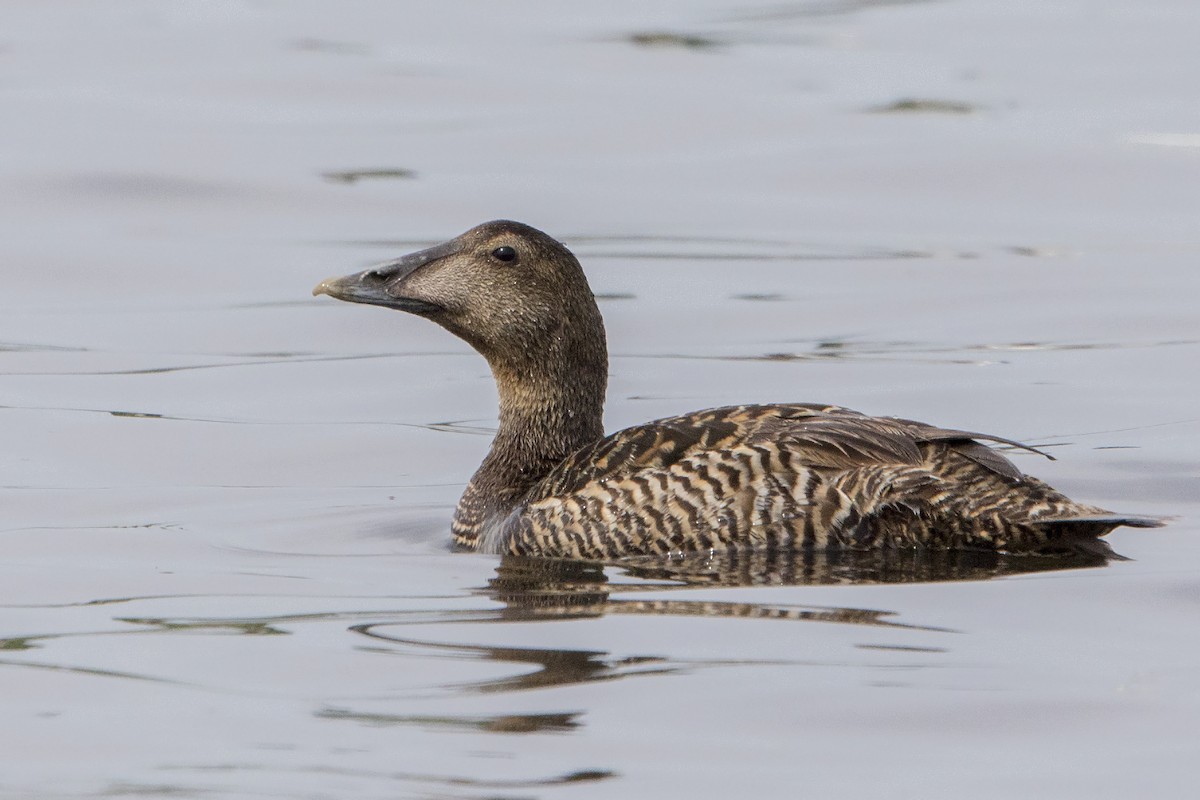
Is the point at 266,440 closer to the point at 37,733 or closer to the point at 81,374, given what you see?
the point at 81,374

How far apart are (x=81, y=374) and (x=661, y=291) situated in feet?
13.7

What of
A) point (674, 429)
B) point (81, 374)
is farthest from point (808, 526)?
point (81, 374)

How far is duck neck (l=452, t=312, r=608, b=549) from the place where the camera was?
30.9ft

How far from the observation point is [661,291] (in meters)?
15.7

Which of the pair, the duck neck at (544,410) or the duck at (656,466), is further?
the duck neck at (544,410)

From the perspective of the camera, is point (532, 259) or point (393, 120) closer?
point (532, 259)

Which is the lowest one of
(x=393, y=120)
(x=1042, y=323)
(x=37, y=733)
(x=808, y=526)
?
(x=37, y=733)

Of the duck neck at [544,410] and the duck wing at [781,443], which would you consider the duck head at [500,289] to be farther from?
the duck wing at [781,443]

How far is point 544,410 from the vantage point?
374 inches

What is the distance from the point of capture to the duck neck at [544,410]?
941cm

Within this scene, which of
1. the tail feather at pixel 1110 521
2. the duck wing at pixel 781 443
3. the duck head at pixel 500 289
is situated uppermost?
the duck head at pixel 500 289

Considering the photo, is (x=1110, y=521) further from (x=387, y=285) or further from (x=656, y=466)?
(x=387, y=285)

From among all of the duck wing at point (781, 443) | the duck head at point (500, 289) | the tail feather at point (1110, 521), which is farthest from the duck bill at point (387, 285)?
the tail feather at point (1110, 521)

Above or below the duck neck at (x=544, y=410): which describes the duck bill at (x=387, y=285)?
above
